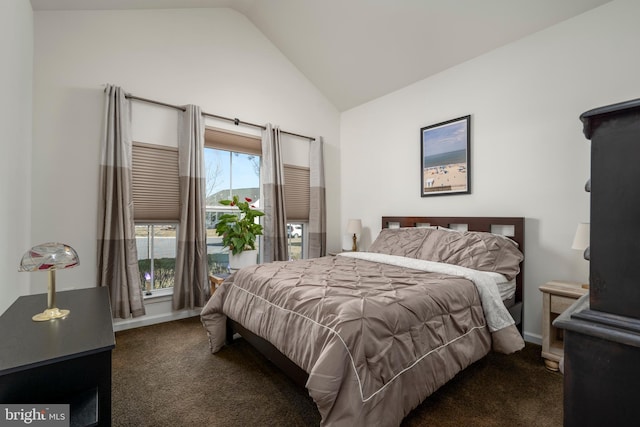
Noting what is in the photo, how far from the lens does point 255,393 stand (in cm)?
182

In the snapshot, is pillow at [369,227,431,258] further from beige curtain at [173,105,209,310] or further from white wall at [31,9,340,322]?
Result: white wall at [31,9,340,322]

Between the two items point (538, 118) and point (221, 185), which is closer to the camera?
point (538, 118)

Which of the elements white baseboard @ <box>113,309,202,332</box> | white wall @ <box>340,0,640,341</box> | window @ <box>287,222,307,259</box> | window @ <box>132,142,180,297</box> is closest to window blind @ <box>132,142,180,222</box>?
window @ <box>132,142,180,297</box>

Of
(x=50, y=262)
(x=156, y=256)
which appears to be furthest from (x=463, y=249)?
(x=156, y=256)

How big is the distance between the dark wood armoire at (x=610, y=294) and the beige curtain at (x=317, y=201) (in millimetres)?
3668

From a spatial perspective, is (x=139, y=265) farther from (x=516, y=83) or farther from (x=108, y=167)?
(x=516, y=83)

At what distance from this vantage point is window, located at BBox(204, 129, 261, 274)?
3.45m

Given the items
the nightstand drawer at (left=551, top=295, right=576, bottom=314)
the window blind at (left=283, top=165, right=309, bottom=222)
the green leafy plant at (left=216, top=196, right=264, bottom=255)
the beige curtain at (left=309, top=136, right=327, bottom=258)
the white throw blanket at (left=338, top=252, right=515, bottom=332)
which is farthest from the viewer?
the beige curtain at (left=309, top=136, right=327, bottom=258)

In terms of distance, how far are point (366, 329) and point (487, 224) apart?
83.7 inches

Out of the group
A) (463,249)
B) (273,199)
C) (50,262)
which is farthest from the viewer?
(273,199)

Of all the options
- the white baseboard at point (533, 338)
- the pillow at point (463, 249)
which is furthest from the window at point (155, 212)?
the white baseboard at point (533, 338)

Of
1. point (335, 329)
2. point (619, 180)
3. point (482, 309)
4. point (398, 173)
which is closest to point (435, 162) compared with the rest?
point (398, 173)

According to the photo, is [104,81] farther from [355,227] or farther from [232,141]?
[355,227]

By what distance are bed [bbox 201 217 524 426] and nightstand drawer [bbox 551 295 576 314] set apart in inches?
12.0
